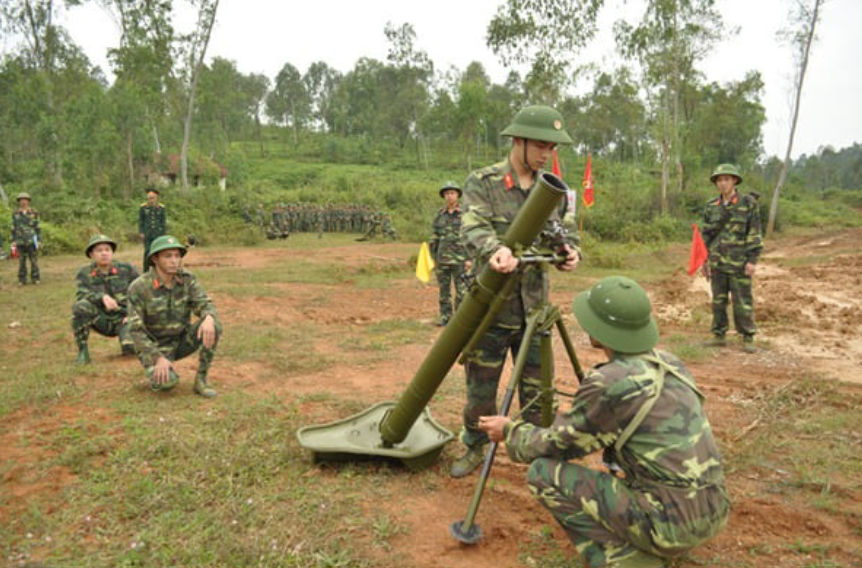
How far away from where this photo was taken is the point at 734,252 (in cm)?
667

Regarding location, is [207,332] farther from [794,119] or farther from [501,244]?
[794,119]

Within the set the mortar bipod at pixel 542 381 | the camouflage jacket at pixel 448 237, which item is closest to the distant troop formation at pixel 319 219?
the camouflage jacket at pixel 448 237

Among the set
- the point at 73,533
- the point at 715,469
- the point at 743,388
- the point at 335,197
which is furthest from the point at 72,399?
the point at 335,197

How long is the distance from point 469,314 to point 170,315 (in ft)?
10.5

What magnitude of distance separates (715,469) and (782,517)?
1.19 m

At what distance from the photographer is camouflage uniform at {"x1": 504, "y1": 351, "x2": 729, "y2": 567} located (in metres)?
2.33

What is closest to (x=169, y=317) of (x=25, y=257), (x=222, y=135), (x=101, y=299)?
(x=101, y=299)

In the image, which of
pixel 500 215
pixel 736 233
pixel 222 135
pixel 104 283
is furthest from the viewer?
pixel 222 135

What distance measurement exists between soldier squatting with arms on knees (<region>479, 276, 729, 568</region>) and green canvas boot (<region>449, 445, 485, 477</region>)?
1.04 m

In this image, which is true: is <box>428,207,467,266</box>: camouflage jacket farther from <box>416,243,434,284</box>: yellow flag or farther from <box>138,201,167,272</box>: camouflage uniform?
<box>138,201,167,272</box>: camouflage uniform

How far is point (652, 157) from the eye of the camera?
32125mm

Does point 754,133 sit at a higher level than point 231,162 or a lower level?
higher

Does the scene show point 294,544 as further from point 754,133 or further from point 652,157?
point 754,133

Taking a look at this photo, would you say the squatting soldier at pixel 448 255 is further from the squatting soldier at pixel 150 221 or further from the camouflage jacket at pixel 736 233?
the squatting soldier at pixel 150 221
